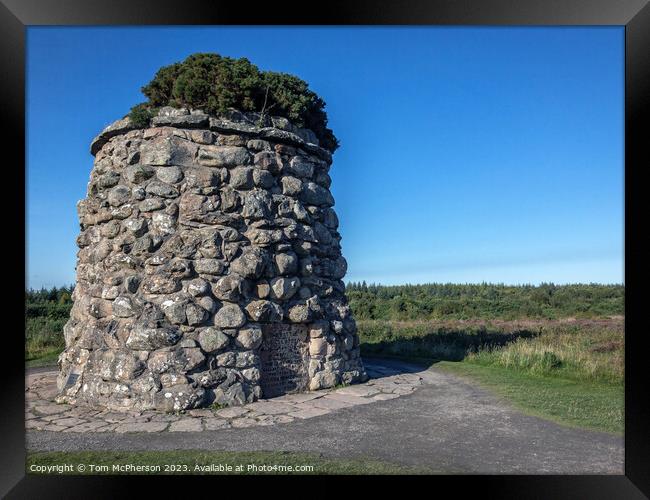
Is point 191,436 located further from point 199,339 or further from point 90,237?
point 90,237

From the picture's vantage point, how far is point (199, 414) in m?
6.89

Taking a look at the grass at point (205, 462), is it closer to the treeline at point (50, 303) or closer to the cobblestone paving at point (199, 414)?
the cobblestone paving at point (199, 414)

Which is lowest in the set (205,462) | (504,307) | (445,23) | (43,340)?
(504,307)

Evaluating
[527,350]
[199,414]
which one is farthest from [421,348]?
[199,414]

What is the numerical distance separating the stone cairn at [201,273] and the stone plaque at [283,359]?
0.07ft

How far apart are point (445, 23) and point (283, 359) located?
568cm

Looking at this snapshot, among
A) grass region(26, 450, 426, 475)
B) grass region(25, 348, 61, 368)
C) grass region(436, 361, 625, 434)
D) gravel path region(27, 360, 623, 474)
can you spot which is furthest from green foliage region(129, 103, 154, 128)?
grass region(436, 361, 625, 434)

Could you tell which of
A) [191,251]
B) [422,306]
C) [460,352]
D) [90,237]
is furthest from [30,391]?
[422,306]

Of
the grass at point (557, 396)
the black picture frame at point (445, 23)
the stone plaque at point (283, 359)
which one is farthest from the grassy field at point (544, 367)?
the stone plaque at point (283, 359)

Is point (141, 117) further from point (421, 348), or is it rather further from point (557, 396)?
point (421, 348)

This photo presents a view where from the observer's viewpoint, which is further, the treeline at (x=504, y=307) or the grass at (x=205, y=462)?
the treeline at (x=504, y=307)

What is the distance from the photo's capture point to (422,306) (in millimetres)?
31031

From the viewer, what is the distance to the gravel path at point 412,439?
17.8ft
